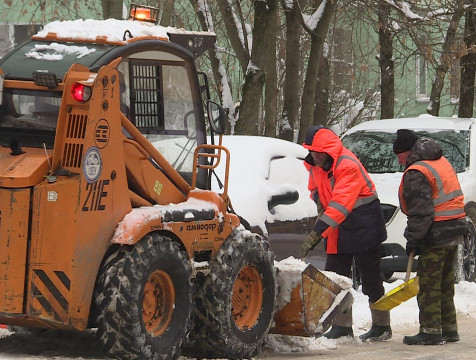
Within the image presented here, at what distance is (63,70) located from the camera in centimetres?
709

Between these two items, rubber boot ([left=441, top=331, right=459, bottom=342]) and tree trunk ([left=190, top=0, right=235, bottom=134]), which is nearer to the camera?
rubber boot ([left=441, top=331, right=459, bottom=342])

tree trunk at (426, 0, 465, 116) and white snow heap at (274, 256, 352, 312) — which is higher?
tree trunk at (426, 0, 465, 116)

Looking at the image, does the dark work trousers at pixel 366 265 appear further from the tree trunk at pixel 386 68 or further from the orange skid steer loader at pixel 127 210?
the tree trunk at pixel 386 68

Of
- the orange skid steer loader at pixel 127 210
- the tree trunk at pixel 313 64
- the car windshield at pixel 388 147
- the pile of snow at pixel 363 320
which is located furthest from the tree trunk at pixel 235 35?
the orange skid steer loader at pixel 127 210

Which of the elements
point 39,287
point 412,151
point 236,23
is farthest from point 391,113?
point 39,287

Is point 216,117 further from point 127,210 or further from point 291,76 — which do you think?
point 291,76

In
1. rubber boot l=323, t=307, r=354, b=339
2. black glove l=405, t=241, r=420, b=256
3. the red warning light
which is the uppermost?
the red warning light

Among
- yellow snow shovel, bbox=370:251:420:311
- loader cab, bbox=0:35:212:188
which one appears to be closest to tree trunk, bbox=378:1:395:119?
yellow snow shovel, bbox=370:251:420:311

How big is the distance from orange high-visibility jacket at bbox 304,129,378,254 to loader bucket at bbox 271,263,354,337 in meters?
0.63

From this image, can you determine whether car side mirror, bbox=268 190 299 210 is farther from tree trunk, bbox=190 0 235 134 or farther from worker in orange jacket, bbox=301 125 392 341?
tree trunk, bbox=190 0 235 134

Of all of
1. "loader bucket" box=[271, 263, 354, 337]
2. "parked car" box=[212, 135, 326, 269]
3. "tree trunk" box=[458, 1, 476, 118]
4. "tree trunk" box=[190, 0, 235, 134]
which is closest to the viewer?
"loader bucket" box=[271, 263, 354, 337]

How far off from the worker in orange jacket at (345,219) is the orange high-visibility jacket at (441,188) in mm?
343

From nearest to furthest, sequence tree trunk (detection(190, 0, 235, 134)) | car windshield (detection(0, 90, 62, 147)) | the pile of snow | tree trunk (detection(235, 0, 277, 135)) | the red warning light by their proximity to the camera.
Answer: car windshield (detection(0, 90, 62, 147))
the red warning light
the pile of snow
tree trunk (detection(235, 0, 277, 135))
tree trunk (detection(190, 0, 235, 134))

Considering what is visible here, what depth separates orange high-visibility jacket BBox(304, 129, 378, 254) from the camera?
29.1 ft
